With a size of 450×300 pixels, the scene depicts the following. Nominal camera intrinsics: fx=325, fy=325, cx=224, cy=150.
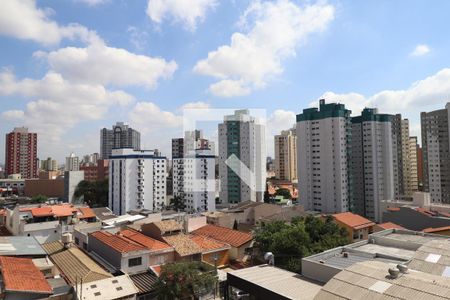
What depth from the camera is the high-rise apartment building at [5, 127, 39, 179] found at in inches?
2830

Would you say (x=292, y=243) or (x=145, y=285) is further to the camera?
(x=292, y=243)

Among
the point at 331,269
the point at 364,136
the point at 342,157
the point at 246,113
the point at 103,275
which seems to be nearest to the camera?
the point at 331,269

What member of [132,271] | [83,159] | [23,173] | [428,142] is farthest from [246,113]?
[83,159]

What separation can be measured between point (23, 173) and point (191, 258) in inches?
2834

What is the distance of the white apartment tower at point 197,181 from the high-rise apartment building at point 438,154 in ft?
101

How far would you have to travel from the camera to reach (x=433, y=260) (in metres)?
10.9

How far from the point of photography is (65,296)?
13438mm

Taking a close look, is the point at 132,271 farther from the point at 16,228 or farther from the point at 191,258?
the point at 16,228

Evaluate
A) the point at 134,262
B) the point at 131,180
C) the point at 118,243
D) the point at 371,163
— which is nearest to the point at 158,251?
the point at 134,262

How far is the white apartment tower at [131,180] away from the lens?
42844mm

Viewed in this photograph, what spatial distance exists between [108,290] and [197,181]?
3314 cm

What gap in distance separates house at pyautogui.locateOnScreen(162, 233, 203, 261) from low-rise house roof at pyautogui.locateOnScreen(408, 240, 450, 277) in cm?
1063

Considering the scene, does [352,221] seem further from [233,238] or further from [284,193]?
[284,193]

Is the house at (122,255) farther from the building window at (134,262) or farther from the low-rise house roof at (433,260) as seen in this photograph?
the low-rise house roof at (433,260)
